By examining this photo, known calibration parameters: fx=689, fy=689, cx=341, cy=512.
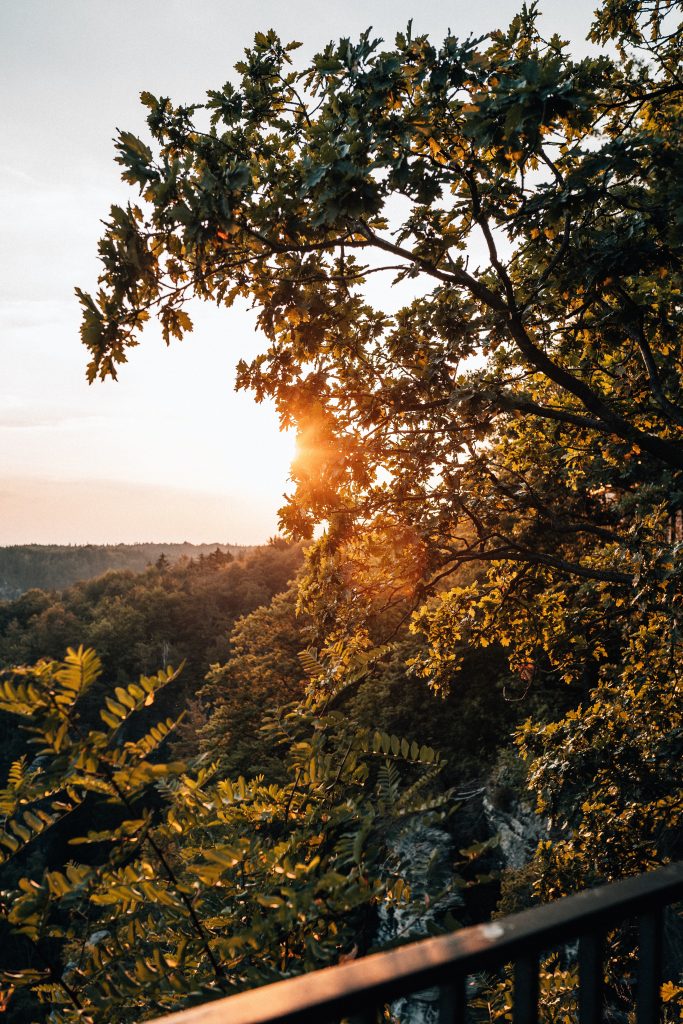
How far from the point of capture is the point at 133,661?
1800 inches

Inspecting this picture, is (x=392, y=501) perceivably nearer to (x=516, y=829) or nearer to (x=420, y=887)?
(x=420, y=887)

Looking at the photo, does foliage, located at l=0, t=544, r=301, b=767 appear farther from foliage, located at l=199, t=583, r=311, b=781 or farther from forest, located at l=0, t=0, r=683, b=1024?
forest, located at l=0, t=0, r=683, b=1024

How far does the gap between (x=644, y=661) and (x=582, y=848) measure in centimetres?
228

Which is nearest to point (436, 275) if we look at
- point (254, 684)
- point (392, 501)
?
point (392, 501)

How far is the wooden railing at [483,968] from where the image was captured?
0.94 meters

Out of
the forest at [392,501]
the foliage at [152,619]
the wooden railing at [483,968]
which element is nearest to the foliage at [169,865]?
the forest at [392,501]

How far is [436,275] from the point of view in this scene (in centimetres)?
577

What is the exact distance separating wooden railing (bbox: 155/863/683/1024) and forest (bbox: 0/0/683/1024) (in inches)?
36.5

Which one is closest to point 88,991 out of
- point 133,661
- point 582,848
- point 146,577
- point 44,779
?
point 44,779

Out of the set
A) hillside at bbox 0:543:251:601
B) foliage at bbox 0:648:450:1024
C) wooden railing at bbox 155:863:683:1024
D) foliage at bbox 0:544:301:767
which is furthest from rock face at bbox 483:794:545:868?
hillside at bbox 0:543:251:601

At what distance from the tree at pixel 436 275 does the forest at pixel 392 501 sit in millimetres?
33

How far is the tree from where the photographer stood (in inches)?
182

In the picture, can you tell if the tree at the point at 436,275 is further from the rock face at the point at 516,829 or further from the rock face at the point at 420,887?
the rock face at the point at 516,829

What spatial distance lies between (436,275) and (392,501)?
2867 mm
